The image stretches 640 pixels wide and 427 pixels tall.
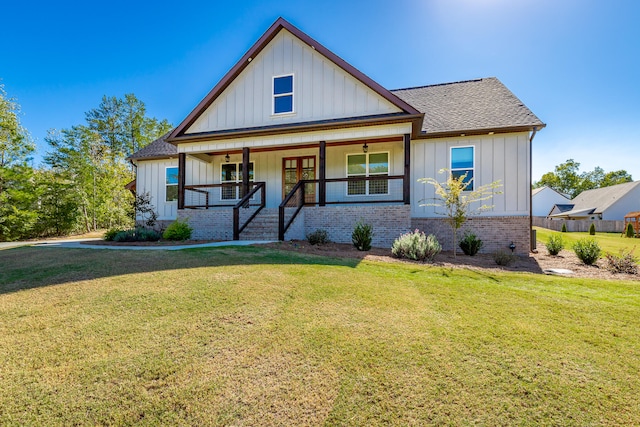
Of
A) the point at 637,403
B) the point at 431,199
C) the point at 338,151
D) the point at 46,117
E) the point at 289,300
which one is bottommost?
the point at 637,403

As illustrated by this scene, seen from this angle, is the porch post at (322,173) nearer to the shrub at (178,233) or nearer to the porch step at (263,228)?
the porch step at (263,228)

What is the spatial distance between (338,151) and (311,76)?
3159 mm

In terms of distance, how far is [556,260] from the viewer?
374 inches

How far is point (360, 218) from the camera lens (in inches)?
403

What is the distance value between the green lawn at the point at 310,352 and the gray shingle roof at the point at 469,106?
734 centimetres

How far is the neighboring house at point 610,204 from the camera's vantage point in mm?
35000

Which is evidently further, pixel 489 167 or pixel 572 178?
pixel 572 178

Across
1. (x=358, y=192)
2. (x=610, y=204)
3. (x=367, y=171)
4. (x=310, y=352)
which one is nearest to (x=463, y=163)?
(x=367, y=171)

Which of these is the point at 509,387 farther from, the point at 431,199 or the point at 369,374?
the point at 431,199

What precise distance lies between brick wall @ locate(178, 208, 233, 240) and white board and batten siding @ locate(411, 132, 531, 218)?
7160 millimetres

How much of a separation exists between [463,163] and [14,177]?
2113 centimetres

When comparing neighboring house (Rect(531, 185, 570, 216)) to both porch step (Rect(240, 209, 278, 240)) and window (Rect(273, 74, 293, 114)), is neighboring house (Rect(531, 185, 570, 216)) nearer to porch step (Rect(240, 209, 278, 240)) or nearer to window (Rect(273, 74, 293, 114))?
window (Rect(273, 74, 293, 114))

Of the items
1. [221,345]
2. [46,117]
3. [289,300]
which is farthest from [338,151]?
[46,117]

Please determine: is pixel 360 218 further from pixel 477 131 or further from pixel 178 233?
pixel 178 233
